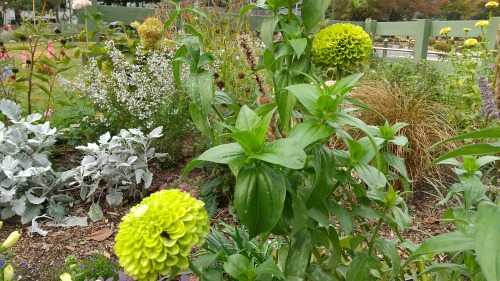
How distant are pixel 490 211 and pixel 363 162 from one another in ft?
1.29

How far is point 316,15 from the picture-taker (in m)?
1.03

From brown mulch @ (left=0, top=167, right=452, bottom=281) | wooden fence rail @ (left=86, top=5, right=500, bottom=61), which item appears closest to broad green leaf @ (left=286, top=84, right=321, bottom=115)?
brown mulch @ (left=0, top=167, right=452, bottom=281)

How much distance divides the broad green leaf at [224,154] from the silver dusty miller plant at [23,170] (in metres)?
1.95

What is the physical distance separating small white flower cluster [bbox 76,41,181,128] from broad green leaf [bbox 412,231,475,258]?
225cm

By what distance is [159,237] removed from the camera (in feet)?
2.66

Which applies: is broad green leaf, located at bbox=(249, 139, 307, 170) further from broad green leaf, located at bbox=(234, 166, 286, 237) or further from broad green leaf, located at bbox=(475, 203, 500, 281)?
broad green leaf, located at bbox=(475, 203, 500, 281)

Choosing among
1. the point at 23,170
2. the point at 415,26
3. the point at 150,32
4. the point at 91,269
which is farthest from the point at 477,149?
the point at 415,26

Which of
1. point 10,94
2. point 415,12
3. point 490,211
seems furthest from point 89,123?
point 415,12

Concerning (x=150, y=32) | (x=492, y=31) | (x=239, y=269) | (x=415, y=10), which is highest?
(x=415, y=10)

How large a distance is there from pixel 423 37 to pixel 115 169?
582 centimetres

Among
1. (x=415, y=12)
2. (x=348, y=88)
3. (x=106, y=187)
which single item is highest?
(x=415, y=12)

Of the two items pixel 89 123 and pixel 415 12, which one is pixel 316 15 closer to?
pixel 89 123

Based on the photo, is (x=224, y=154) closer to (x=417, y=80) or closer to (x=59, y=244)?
(x=59, y=244)

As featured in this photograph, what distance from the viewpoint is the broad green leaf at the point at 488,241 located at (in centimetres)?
55
